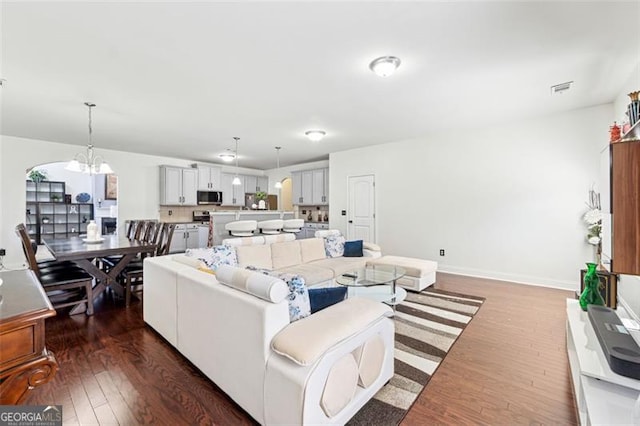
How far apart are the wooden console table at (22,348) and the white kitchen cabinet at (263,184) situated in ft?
26.8

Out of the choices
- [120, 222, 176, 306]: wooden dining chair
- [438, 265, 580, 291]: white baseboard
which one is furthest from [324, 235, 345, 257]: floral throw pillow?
[120, 222, 176, 306]: wooden dining chair

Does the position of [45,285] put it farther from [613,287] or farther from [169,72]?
[613,287]

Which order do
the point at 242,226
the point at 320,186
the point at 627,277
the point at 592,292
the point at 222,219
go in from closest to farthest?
1. the point at 592,292
2. the point at 627,277
3. the point at 242,226
4. the point at 222,219
5. the point at 320,186

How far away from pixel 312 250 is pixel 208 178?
4930mm

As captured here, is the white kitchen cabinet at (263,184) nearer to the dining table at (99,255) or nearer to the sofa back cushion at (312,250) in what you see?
the sofa back cushion at (312,250)

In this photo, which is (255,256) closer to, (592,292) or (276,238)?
(276,238)

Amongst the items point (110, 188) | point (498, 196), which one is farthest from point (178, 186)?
point (498, 196)

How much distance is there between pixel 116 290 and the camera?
141 inches

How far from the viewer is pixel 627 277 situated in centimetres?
237

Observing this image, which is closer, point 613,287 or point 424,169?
point 613,287

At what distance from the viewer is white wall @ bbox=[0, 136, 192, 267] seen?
5.14 metres

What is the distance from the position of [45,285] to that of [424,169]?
229 inches

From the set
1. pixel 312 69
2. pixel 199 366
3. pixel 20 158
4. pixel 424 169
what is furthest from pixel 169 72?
pixel 20 158

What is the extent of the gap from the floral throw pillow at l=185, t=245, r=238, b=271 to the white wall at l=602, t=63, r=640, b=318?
10.2 feet
